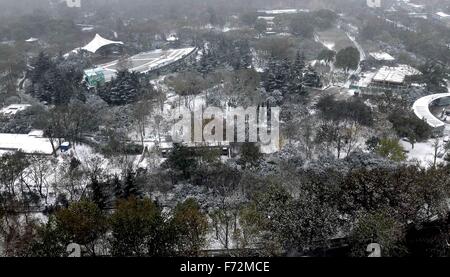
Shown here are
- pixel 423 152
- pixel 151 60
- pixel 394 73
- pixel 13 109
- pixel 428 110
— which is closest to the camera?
pixel 423 152

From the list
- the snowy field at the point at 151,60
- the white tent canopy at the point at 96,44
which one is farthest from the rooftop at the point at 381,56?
the white tent canopy at the point at 96,44

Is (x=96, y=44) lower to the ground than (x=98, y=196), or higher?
lower

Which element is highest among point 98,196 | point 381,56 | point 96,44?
point 98,196

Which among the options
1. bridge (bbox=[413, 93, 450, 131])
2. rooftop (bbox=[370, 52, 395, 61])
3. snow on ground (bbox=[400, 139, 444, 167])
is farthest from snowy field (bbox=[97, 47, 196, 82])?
snow on ground (bbox=[400, 139, 444, 167])

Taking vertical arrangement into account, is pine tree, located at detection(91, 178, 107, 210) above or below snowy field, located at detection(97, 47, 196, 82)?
above

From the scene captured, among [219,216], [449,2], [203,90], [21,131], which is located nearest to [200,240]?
[219,216]

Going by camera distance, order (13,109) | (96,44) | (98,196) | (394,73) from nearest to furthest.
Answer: (98,196) → (13,109) → (394,73) → (96,44)

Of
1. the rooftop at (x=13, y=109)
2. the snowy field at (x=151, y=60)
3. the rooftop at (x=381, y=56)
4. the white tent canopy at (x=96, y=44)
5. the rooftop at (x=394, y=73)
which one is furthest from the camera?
the white tent canopy at (x=96, y=44)

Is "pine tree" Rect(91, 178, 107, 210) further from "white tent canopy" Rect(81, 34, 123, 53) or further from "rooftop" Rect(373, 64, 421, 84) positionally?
"white tent canopy" Rect(81, 34, 123, 53)

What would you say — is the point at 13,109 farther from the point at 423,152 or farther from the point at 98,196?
the point at 423,152

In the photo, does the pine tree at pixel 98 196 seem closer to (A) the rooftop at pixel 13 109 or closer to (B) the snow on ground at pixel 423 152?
(A) the rooftop at pixel 13 109

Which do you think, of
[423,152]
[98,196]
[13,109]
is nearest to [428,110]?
[423,152]
